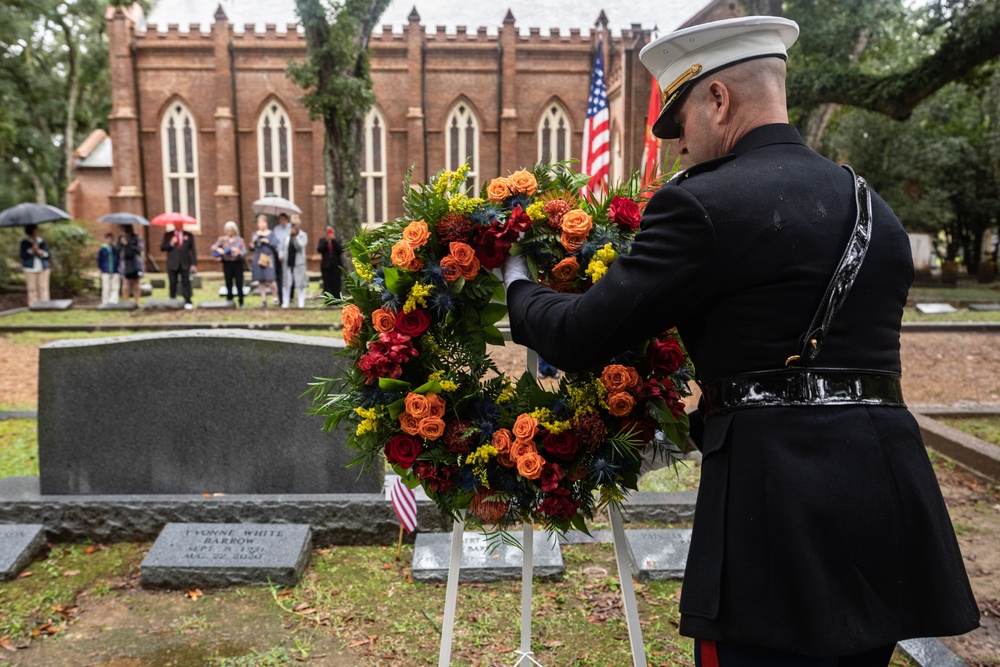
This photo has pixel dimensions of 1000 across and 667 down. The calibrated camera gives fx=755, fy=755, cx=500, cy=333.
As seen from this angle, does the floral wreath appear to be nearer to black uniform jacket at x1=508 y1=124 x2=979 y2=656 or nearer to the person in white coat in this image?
black uniform jacket at x1=508 y1=124 x2=979 y2=656

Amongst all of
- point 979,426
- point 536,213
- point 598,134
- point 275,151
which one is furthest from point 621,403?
point 275,151

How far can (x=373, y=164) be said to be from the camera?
3033 centimetres

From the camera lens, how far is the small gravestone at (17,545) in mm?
4578

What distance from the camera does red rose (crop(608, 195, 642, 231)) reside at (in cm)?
262

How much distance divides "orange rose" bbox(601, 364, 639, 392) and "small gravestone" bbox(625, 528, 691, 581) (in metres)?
2.28

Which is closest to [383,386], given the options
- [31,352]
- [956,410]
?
[956,410]

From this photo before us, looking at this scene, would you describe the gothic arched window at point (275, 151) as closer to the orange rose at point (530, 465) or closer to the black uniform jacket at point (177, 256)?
the black uniform jacket at point (177, 256)

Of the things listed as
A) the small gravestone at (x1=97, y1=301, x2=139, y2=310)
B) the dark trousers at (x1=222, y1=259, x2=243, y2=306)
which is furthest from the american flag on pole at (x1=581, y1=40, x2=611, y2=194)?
the small gravestone at (x1=97, y1=301, x2=139, y2=310)

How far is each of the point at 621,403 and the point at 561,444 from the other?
0.77ft

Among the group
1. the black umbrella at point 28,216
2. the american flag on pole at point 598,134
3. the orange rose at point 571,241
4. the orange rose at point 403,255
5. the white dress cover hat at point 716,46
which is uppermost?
the american flag on pole at point 598,134

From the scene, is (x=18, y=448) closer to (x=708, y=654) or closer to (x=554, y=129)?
(x=708, y=654)

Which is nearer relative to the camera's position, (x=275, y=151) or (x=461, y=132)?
(x=275, y=151)

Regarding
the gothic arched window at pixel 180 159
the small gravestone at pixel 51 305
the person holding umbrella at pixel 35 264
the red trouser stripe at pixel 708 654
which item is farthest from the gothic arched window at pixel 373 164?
the red trouser stripe at pixel 708 654

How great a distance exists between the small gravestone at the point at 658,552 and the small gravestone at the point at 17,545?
372 centimetres
